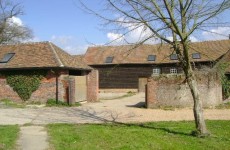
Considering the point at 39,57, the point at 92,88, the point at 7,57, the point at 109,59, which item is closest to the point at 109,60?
the point at 109,59

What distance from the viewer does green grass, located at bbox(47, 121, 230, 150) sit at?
10.0 metres

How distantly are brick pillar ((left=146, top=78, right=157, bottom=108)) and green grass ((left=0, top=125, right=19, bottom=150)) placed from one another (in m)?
10.2

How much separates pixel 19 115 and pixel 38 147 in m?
9.12

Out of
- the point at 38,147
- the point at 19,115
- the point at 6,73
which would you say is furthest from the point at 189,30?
the point at 6,73

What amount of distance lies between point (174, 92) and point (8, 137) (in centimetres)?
1268

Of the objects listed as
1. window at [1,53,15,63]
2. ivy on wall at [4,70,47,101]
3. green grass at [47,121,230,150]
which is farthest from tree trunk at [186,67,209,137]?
window at [1,53,15,63]

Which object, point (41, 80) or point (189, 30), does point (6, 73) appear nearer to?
point (41, 80)

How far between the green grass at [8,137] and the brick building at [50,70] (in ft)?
36.4

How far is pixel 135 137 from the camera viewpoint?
11.3 metres

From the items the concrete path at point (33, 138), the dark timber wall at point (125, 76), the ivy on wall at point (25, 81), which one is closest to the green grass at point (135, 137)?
the concrete path at point (33, 138)

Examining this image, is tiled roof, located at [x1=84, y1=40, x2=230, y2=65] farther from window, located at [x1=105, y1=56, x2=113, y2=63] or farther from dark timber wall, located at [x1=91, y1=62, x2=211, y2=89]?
dark timber wall, located at [x1=91, y1=62, x2=211, y2=89]

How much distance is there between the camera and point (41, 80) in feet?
81.9

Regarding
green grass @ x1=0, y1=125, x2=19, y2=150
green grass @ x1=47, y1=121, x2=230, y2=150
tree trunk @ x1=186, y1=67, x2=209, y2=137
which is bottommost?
Result: green grass @ x1=47, y1=121, x2=230, y2=150

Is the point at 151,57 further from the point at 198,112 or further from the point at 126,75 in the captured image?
the point at 198,112
